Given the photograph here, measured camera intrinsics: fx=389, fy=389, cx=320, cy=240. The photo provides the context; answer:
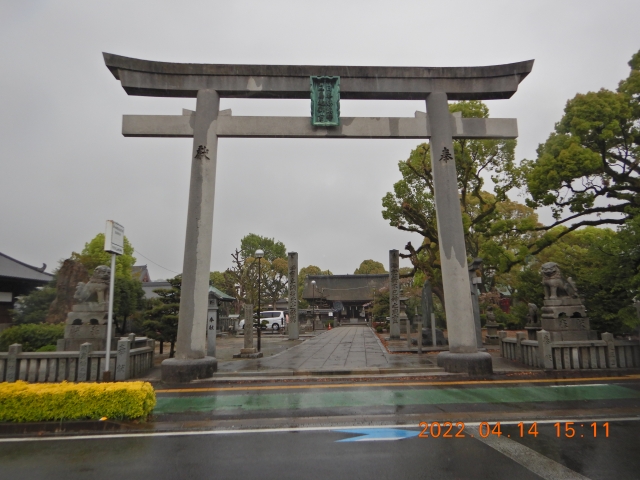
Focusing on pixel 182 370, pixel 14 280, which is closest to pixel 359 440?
pixel 182 370

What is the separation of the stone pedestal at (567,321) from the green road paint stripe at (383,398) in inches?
105

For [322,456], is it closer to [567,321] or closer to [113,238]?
[113,238]

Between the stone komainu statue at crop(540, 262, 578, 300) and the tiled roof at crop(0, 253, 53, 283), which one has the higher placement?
the tiled roof at crop(0, 253, 53, 283)

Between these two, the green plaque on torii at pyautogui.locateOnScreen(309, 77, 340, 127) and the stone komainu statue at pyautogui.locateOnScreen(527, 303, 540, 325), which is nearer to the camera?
the green plaque on torii at pyautogui.locateOnScreen(309, 77, 340, 127)

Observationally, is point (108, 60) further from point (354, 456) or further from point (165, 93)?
point (354, 456)

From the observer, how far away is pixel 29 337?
38.9 feet

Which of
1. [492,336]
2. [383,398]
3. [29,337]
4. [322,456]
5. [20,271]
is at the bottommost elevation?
[322,456]

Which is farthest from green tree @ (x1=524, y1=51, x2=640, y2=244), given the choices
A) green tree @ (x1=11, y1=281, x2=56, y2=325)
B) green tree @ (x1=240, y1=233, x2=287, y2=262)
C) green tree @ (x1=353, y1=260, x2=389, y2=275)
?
green tree @ (x1=353, y1=260, x2=389, y2=275)

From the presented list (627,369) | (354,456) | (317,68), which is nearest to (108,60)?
(317,68)

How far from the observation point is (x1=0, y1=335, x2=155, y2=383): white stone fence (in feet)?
31.2

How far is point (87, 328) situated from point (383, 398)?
8.09 m

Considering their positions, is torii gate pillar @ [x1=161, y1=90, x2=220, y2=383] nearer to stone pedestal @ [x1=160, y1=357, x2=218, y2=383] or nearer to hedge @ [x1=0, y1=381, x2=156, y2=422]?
stone pedestal @ [x1=160, y1=357, x2=218, y2=383]

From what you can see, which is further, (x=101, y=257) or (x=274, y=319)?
(x=274, y=319)

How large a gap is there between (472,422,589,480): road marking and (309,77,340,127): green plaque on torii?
8.48 m
